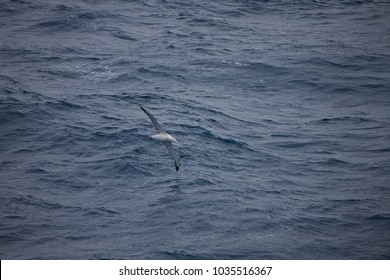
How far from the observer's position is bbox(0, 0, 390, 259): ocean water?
28297 millimetres

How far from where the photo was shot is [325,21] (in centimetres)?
5612

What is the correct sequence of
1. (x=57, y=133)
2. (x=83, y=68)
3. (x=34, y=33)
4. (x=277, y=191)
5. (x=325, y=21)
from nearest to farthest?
(x=277, y=191) → (x=57, y=133) → (x=83, y=68) → (x=34, y=33) → (x=325, y=21)

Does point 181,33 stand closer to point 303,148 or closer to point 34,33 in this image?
point 34,33

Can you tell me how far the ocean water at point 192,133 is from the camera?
28.3 m

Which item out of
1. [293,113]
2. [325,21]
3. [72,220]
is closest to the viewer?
[72,220]

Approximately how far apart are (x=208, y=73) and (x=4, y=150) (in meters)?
15.8

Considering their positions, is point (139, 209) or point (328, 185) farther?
point (328, 185)

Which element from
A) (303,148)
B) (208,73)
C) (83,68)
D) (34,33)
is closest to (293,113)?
(303,148)

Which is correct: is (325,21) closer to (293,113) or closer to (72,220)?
(293,113)

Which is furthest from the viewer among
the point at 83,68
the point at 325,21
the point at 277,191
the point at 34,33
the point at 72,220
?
the point at 325,21

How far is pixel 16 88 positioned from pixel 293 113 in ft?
52.6

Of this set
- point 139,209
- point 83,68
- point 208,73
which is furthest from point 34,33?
point 139,209

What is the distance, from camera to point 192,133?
3675 cm

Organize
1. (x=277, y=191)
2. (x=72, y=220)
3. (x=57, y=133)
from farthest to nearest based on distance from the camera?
(x=57, y=133), (x=277, y=191), (x=72, y=220)
